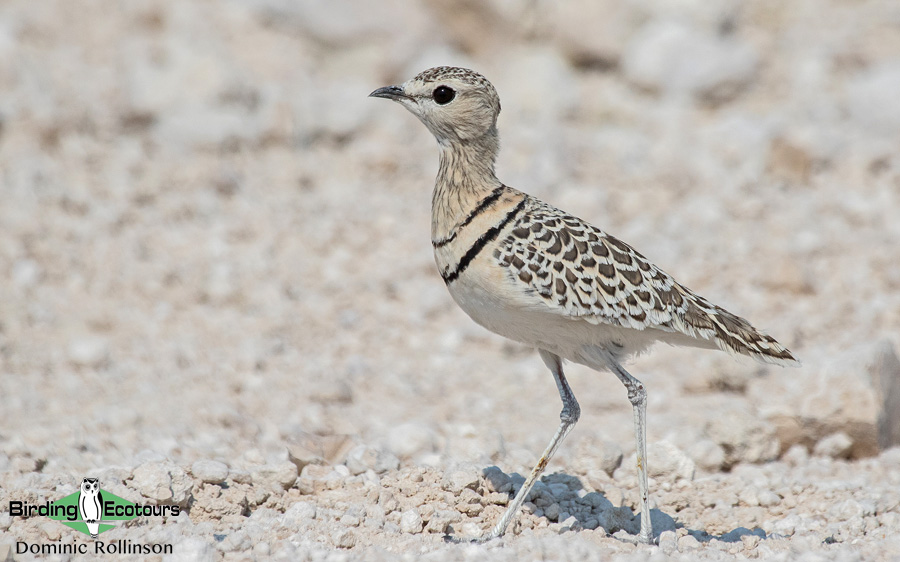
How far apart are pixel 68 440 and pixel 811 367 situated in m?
4.14

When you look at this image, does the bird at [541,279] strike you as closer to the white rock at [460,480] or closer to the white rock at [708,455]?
the white rock at [460,480]

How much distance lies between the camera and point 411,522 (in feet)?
12.8

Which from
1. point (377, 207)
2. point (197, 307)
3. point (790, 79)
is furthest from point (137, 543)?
point (790, 79)

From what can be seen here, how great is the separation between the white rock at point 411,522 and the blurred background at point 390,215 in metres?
0.70

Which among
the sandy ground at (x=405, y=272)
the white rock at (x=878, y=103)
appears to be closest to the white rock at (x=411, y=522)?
the sandy ground at (x=405, y=272)

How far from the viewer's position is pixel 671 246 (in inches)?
300

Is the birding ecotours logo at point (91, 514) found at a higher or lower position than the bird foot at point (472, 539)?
higher

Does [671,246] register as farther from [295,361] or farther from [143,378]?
[143,378]

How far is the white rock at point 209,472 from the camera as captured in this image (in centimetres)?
406

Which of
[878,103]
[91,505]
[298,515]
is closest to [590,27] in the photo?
[878,103]

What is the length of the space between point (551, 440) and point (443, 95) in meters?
1.55

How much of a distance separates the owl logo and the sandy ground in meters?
0.07

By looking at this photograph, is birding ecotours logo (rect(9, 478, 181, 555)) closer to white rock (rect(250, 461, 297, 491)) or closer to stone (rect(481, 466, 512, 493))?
white rock (rect(250, 461, 297, 491))

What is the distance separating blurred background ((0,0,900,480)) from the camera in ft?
18.1
